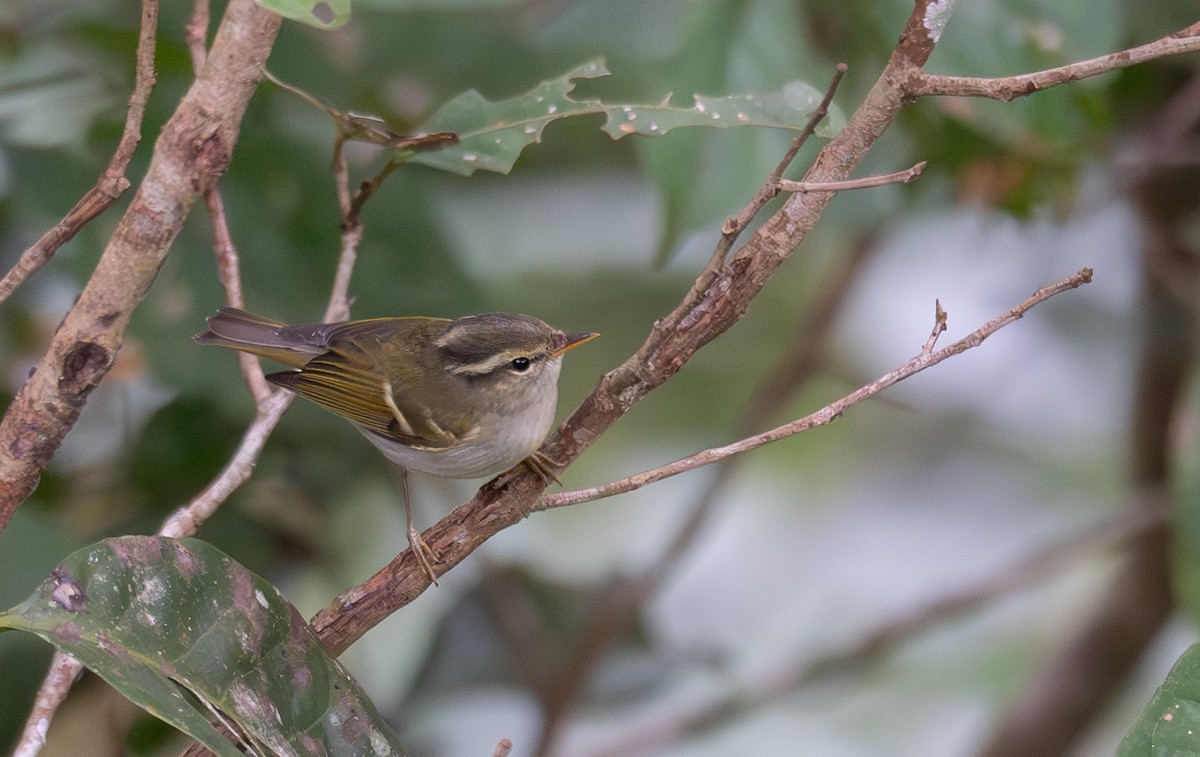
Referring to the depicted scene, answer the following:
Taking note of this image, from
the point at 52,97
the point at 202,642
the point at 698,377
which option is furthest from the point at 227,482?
the point at 698,377

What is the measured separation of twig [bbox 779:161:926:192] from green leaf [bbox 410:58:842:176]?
0.84ft

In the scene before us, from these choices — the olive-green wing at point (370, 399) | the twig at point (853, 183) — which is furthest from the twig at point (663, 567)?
the twig at point (853, 183)

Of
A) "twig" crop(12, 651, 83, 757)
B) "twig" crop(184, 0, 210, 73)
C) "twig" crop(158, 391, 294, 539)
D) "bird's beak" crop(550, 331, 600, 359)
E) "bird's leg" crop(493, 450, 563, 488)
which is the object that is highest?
"twig" crop(184, 0, 210, 73)

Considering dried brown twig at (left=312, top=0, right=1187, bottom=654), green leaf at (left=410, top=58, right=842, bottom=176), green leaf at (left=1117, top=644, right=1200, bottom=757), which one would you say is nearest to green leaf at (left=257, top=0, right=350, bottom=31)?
green leaf at (left=410, top=58, right=842, bottom=176)

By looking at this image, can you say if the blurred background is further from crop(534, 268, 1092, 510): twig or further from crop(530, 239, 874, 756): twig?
crop(534, 268, 1092, 510): twig

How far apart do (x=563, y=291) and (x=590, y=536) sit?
769 millimetres

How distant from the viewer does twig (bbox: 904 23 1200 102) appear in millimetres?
1228

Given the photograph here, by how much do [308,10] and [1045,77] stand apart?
0.77m

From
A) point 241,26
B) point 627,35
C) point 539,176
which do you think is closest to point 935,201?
point 627,35

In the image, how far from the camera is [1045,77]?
4.15 ft

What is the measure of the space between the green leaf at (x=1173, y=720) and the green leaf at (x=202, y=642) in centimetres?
81

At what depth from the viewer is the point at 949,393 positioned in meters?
3.68

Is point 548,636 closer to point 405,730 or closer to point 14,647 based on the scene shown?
point 405,730

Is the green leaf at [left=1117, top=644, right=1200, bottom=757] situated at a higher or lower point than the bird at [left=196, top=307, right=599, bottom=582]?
lower
